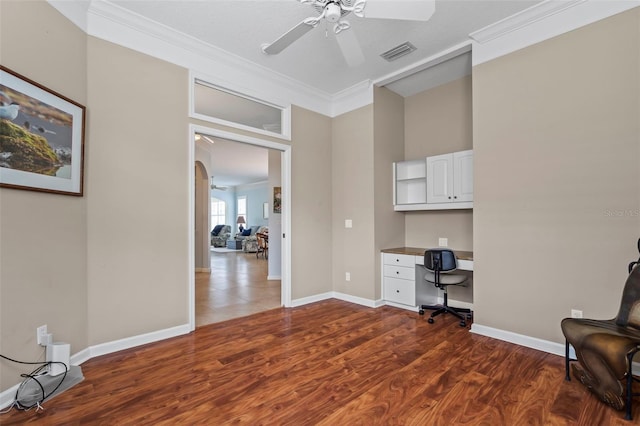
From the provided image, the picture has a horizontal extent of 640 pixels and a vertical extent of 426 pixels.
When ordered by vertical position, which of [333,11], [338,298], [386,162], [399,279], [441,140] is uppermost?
[333,11]

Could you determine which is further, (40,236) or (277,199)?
(277,199)

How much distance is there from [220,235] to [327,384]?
11.9 meters

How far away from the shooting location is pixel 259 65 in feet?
11.7

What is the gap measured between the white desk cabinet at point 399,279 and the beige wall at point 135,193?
251 cm

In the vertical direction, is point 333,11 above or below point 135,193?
above

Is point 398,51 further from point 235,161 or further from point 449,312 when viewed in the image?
point 235,161

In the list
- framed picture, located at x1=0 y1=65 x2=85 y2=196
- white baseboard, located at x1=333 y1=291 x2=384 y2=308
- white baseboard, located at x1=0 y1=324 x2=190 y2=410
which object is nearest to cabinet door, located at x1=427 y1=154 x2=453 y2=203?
white baseboard, located at x1=333 y1=291 x2=384 y2=308

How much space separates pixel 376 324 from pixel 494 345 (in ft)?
3.79

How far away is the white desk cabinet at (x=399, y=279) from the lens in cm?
378

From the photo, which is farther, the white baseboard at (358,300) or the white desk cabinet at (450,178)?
the white baseboard at (358,300)

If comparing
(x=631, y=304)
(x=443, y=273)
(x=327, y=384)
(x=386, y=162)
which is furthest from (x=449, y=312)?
(x=386, y=162)

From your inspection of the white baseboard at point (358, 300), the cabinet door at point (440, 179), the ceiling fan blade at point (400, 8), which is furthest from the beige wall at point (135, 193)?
the cabinet door at point (440, 179)

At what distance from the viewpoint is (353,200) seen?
4.28 metres

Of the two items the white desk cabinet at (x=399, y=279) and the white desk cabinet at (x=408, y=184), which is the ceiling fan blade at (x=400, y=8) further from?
the white desk cabinet at (x=399, y=279)
